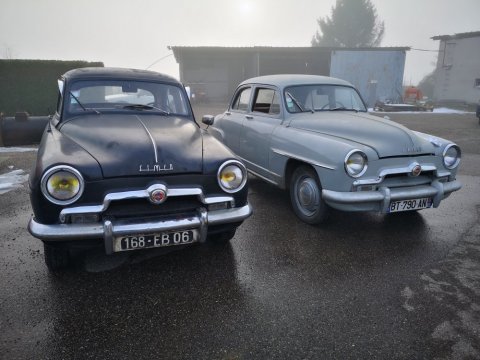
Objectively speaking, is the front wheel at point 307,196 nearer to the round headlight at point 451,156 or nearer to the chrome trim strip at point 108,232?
the round headlight at point 451,156

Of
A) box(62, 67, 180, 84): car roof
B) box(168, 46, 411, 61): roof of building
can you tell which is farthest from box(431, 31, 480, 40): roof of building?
box(62, 67, 180, 84): car roof

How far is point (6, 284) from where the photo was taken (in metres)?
2.78

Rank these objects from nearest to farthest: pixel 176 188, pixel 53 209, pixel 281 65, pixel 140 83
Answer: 1. pixel 53 209
2. pixel 176 188
3. pixel 140 83
4. pixel 281 65

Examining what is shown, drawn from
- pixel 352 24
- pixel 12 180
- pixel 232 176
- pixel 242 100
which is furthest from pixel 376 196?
pixel 352 24

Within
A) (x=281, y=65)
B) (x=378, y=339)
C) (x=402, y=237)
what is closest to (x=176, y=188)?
(x=378, y=339)

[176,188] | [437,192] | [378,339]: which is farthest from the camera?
[437,192]

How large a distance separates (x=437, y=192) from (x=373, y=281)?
1.46 metres

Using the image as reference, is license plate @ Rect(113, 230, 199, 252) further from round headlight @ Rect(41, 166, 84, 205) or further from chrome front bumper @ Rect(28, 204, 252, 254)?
round headlight @ Rect(41, 166, 84, 205)

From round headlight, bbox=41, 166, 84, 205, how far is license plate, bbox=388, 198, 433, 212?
289 centimetres

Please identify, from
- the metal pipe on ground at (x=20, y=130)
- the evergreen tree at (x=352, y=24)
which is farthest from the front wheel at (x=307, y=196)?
the evergreen tree at (x=352, y=24)

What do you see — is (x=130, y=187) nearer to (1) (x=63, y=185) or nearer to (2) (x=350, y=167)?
(1) (x=63, y=185)

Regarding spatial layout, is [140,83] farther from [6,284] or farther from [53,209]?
[6,284]

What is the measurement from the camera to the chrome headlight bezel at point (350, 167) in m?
3.48

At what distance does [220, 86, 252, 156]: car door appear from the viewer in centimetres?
542
